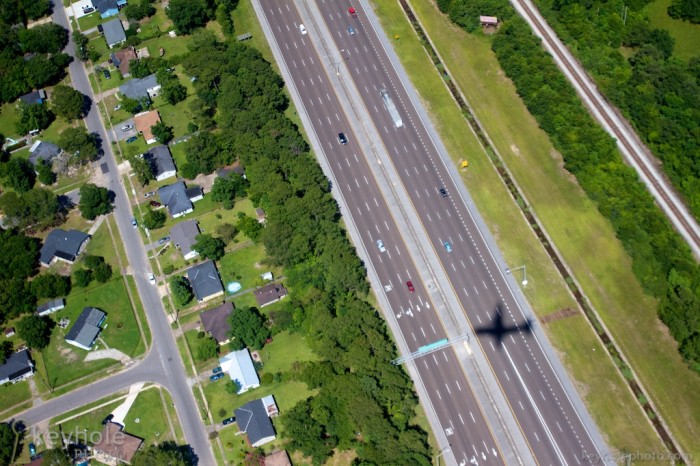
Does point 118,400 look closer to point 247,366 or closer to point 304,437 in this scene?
point 247,366

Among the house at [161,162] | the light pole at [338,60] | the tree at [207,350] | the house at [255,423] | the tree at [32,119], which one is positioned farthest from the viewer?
the light pole at [338,60]

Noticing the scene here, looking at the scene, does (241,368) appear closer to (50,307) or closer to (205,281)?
(205,281)

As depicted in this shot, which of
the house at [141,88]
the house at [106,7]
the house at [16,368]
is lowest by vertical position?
the house at [16,368]

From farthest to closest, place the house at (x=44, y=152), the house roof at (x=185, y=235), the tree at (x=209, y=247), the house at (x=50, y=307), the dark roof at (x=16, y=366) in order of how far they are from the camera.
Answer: the house at (x=44, y=152) < the house roof at (x=185, y=235) < the tree at (x=209, y=247) < the house at (x=50, y=307) < the dark roof at (x=16, y=366)

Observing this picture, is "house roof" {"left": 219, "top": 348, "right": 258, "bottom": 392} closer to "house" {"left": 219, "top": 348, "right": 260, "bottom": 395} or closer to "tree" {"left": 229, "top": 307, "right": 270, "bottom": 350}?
"house" {"left": 219, "top": 348, "right": 260, "bottom": 395}

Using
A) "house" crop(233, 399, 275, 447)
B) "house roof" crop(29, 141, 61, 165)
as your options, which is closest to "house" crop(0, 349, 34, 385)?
"house" crop(233, 399, 275, 447)

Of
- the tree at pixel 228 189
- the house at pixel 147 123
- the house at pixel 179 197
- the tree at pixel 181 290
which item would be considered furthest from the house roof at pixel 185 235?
the house at pixel 147 123

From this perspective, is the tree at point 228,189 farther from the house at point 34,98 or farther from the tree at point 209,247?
the house at point 34,98
